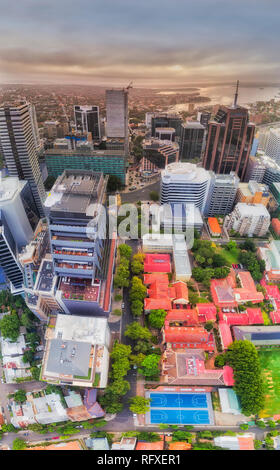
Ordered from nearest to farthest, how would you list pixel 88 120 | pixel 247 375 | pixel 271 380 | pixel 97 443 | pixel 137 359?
pixel 97 443, pixel 247 375, pixel 137 359, pixel 271 380, pixel 88 120

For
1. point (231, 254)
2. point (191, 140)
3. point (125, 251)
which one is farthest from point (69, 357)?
point (191, 140)

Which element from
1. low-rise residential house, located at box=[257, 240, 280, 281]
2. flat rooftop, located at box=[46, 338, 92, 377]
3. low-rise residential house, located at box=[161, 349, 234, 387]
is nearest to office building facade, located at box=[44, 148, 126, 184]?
low-rise residential house, located at box=[257, 240, 280, 281]

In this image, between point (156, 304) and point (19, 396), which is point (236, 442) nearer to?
point (156, 304)

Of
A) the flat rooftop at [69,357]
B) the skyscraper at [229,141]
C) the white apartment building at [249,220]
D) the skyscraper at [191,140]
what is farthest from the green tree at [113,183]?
the flat rooftop at [69,357]

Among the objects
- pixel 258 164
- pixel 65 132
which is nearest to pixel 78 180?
pixel 258 164

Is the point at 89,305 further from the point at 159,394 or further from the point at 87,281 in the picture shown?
A: the point at 159,394

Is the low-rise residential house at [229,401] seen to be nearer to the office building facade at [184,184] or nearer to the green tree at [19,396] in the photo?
the green tree at [19,396]
